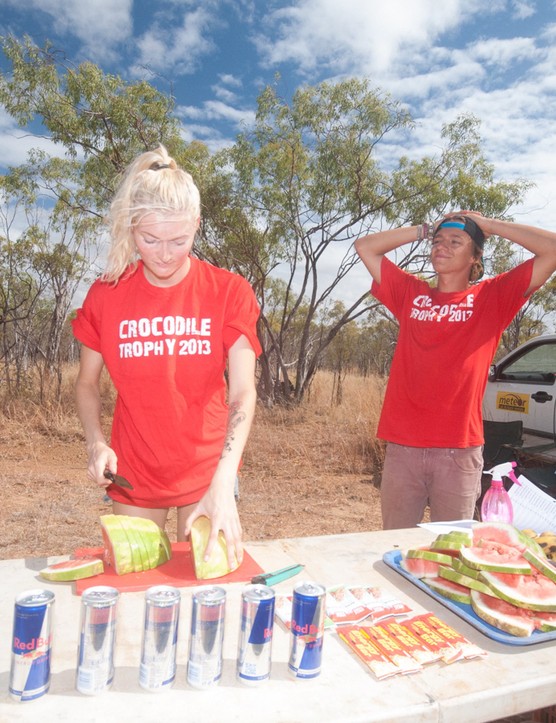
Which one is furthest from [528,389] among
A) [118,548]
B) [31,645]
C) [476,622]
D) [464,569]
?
[31,645]

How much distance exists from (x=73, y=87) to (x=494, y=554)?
10350 millimetres

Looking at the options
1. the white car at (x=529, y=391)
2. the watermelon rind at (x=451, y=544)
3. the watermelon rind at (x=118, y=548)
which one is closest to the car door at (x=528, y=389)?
the white car at (x=529, y=391)

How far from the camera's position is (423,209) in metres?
11.5

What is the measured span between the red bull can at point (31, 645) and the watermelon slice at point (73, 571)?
0.55 metres

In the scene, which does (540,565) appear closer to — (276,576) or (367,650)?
(367,650)

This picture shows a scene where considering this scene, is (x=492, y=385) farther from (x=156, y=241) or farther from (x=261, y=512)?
(x=156, y=241)

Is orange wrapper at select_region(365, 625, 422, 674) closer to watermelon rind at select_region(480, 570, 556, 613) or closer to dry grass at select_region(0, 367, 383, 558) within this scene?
watermelon rind at select_region(480, 570, 556, 613)

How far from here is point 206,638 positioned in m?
1.18

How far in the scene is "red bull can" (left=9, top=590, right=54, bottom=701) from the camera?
1076mm

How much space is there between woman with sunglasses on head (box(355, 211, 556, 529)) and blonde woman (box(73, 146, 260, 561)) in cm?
111

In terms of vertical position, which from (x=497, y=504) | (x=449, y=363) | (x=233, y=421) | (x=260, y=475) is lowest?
(x=260, y=475)

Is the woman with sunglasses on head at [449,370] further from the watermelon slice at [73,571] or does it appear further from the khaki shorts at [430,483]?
the watermelon slice at [73,571]

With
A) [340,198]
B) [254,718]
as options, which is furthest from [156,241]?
[340,198]

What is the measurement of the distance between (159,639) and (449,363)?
84.5 inches
